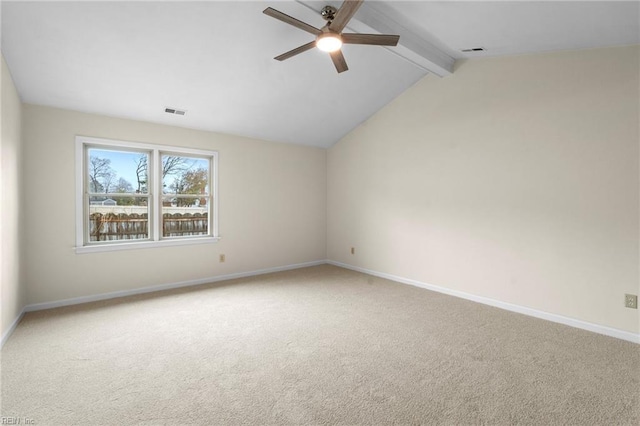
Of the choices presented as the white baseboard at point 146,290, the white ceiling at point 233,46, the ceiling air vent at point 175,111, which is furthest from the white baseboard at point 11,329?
the ceiling air vent at point 175,111

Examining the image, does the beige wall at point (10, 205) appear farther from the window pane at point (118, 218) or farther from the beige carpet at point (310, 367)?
the window pane at point (118, 218)

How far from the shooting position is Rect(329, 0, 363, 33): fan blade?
2.05 metres

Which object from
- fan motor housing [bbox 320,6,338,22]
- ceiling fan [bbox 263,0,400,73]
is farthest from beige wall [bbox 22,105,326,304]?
fan motor housing [bbox 320,6,338,22]

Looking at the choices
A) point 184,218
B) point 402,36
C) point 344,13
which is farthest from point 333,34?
point 184,218

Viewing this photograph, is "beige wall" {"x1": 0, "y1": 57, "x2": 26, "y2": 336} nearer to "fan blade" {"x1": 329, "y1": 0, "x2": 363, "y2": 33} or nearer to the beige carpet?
the beige carpet

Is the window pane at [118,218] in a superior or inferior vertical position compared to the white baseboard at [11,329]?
superior

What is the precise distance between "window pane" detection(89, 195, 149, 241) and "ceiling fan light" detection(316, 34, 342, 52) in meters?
3.20

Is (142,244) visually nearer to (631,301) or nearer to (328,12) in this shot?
(328,12)

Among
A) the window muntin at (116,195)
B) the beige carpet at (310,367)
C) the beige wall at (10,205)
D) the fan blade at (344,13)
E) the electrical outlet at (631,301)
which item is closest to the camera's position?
the beige carpet at (310,367)

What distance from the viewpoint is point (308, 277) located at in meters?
5.09

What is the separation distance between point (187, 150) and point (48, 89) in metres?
1.60

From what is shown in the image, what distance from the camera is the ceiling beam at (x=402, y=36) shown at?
274cm

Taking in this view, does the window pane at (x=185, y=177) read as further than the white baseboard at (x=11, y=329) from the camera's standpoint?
Yes

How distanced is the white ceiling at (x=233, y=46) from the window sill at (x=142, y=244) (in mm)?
1628
